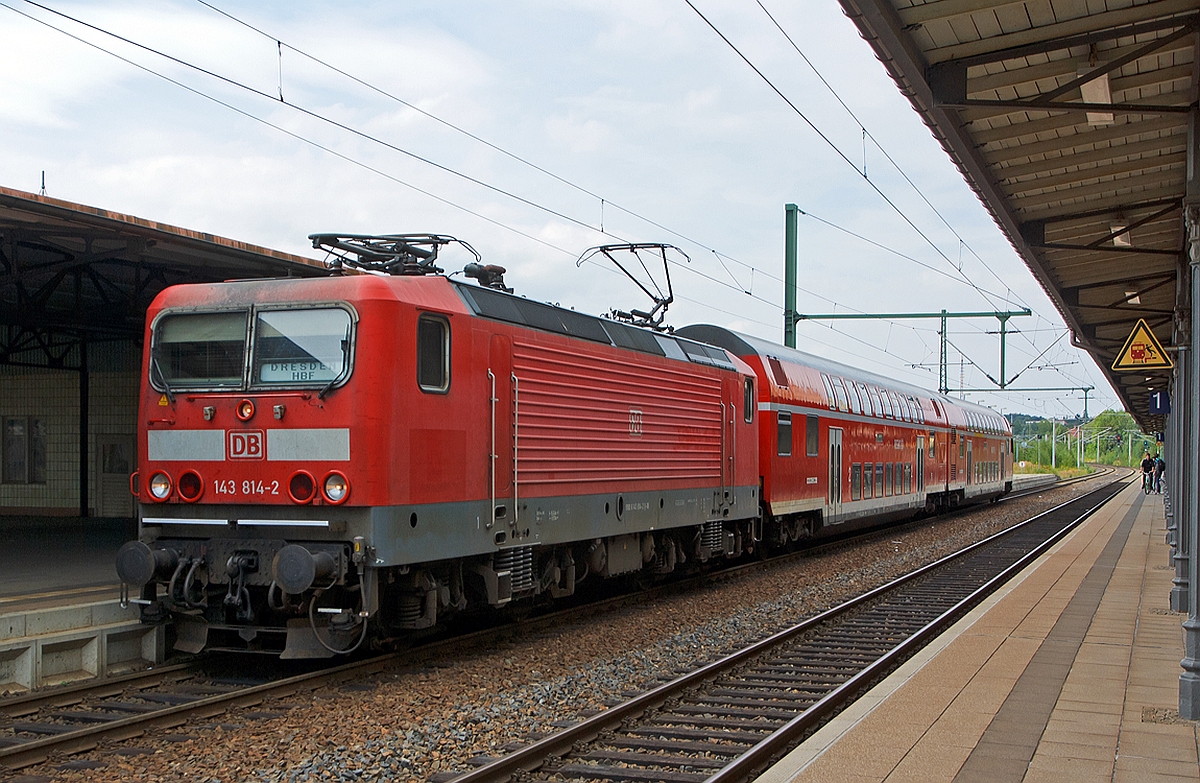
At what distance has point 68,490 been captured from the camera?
20.9 meters

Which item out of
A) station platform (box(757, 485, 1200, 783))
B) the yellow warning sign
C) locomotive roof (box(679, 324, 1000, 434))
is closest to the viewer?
station platform (box(757, 485, 1200, 783))

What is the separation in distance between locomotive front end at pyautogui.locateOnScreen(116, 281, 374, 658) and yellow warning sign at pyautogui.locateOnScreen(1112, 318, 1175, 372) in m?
8.12

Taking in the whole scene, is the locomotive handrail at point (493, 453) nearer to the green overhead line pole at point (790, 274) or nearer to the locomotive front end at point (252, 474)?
the locomotive front end at point (252, 474)

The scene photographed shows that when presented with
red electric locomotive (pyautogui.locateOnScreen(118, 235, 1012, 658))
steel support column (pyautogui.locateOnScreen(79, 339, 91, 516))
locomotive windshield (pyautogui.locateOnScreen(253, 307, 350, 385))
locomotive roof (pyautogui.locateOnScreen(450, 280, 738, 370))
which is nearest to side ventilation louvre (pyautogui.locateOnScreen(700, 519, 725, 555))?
locomotive roof (pyautogui.locateOnScreen(450, 280, 738, 370))

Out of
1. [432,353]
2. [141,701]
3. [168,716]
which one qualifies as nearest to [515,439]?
[432,353]

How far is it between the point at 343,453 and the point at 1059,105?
233 inches

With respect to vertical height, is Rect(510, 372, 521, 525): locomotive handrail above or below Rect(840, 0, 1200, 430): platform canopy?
below

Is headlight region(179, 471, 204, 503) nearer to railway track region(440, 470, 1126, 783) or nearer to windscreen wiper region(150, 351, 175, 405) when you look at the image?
windscreen wiper region(150, 351, 175, 405)

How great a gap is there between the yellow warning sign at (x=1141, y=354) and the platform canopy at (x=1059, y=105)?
328 mm

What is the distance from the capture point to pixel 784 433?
18.6m

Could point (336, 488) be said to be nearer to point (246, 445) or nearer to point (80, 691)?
point (246, 445)

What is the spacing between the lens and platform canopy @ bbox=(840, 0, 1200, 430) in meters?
7.11

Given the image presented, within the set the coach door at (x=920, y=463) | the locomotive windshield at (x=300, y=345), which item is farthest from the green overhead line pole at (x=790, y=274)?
the locomotive windshield at (x=300, y=345)

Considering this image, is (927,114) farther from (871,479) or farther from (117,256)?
(871,479)
